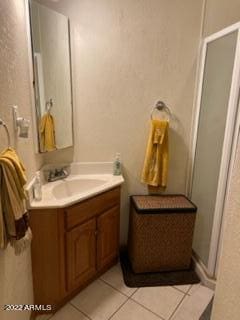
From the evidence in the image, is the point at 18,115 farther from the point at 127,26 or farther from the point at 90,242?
the point at 127,26

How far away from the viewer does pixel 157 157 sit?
6.52ft

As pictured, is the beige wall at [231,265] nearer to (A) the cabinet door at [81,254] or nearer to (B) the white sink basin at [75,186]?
(A) the cabinet door at [81,254]

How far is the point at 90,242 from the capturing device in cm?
173

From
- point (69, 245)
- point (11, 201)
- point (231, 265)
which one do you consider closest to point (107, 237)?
point (69, 245)

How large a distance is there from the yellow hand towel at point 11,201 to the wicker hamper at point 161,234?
3.57ft

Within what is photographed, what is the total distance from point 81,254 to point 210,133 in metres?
1.38

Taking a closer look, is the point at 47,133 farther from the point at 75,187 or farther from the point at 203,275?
the point at 203,275

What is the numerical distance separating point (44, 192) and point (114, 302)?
99 cm

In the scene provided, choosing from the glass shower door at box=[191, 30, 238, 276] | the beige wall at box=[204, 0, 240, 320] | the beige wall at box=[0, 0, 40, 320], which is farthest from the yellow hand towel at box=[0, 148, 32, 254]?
the glass shower door at box=[191, 30, 238, 276]

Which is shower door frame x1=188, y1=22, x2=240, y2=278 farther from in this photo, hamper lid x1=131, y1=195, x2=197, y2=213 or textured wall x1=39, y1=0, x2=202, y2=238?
hamper lid x1=131, y1=195, x2=197, y2=213

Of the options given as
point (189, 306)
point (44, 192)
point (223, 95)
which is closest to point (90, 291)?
point (189, 306)

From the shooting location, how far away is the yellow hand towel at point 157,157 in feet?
6.38

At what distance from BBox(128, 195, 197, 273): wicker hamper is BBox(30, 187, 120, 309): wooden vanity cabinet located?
237mm

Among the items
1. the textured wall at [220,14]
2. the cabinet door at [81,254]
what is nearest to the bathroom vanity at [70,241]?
the cabinet door at [81,254]
